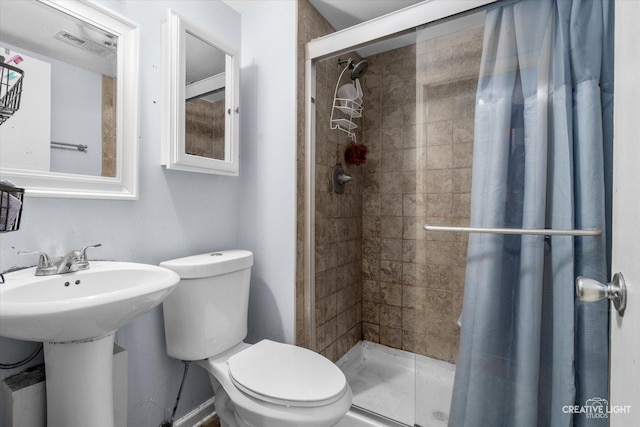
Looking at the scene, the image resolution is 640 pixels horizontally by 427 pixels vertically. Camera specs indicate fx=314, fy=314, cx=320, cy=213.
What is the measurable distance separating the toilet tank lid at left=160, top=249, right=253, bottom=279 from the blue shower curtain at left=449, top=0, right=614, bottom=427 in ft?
3.10

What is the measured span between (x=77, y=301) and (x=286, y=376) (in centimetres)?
69

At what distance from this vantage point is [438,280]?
1339mm

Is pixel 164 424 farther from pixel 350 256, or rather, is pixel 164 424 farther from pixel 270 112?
pixel 270 112

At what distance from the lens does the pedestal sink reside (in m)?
0.72

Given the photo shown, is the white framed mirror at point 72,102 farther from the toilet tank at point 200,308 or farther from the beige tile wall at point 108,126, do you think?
the toilet tank at point 200,308

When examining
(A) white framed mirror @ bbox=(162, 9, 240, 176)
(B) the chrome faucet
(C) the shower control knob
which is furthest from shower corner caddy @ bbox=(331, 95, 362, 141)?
(C) the shower control knob

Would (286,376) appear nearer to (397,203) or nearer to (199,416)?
(199,416)

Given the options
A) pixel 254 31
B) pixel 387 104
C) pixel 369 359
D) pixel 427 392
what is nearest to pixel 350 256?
pixel 369 359

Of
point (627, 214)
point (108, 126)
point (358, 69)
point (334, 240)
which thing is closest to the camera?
point (627, 214)

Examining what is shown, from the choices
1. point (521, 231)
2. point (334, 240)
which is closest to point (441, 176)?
point (521, 231)

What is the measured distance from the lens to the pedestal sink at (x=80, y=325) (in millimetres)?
717

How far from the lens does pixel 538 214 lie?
108 centimetres

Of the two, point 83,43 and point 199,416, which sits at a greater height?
point 83,43

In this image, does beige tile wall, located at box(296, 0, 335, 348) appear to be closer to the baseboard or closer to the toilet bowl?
the toilet bowl
